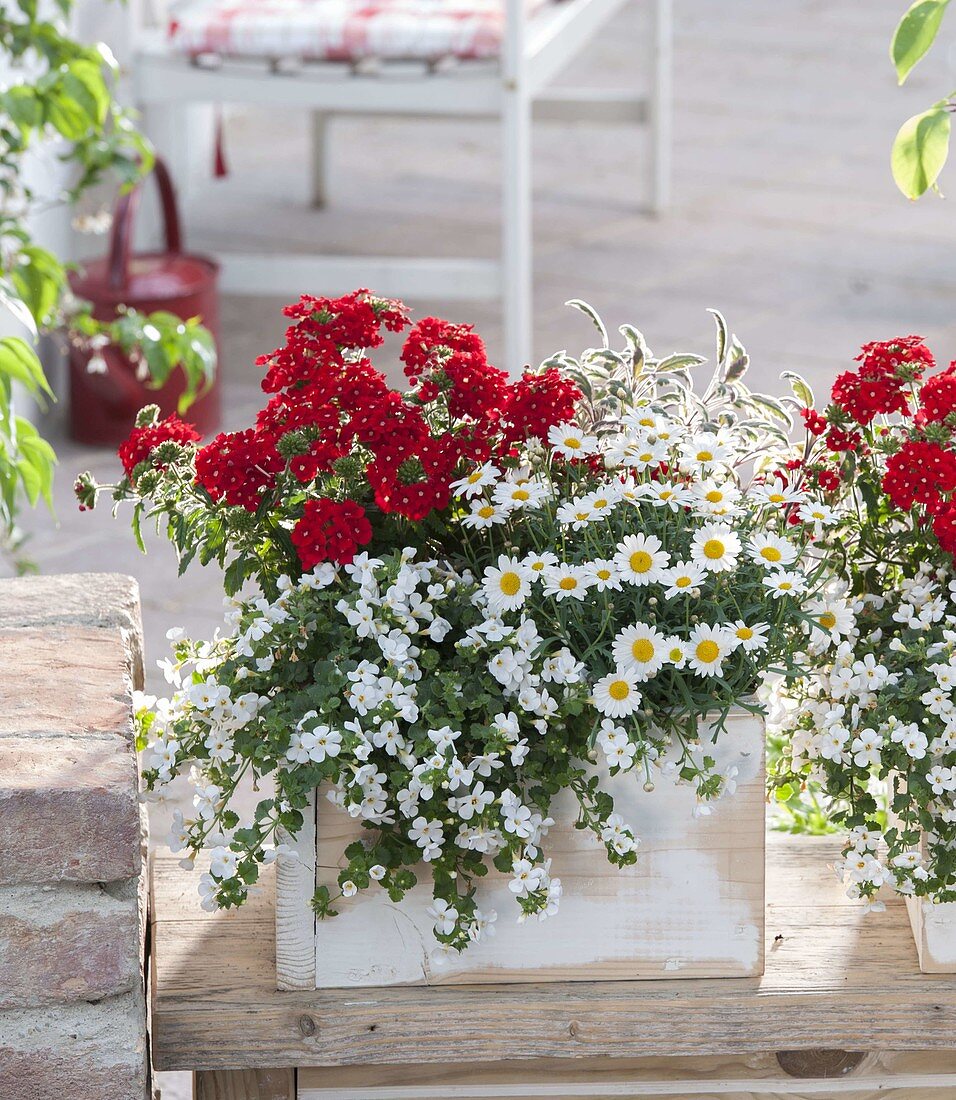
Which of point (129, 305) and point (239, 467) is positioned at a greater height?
point (239, 467)

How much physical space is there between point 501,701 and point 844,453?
1.04 ft

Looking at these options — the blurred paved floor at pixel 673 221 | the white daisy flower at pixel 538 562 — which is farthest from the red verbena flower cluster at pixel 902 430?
the blurred paved floor at pixel 673 221

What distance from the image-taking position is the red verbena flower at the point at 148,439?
3.69 feet

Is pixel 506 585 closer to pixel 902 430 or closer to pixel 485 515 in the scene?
pixel 485 515

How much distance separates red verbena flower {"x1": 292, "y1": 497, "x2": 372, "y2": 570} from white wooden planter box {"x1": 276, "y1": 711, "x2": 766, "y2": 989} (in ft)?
0.52

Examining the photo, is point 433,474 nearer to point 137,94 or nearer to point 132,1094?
point 132,1094

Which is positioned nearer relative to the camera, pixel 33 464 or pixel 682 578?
pixel 682 578

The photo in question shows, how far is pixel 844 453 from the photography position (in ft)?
3.76

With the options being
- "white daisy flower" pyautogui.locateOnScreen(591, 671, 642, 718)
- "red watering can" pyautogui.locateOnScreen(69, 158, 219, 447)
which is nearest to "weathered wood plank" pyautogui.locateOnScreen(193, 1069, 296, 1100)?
"white daisy flower" pyautogui.locateOnScreen(591, 671, 642, 718)

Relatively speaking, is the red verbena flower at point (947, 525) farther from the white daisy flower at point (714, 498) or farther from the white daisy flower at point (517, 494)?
the white daisy flower at point (517, 494)

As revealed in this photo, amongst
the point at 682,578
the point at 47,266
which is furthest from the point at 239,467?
the point at 47,266

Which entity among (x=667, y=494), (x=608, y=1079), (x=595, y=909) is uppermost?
(x=667, y=494)

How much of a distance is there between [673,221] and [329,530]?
3.84 metres

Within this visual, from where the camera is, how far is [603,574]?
102 cm
